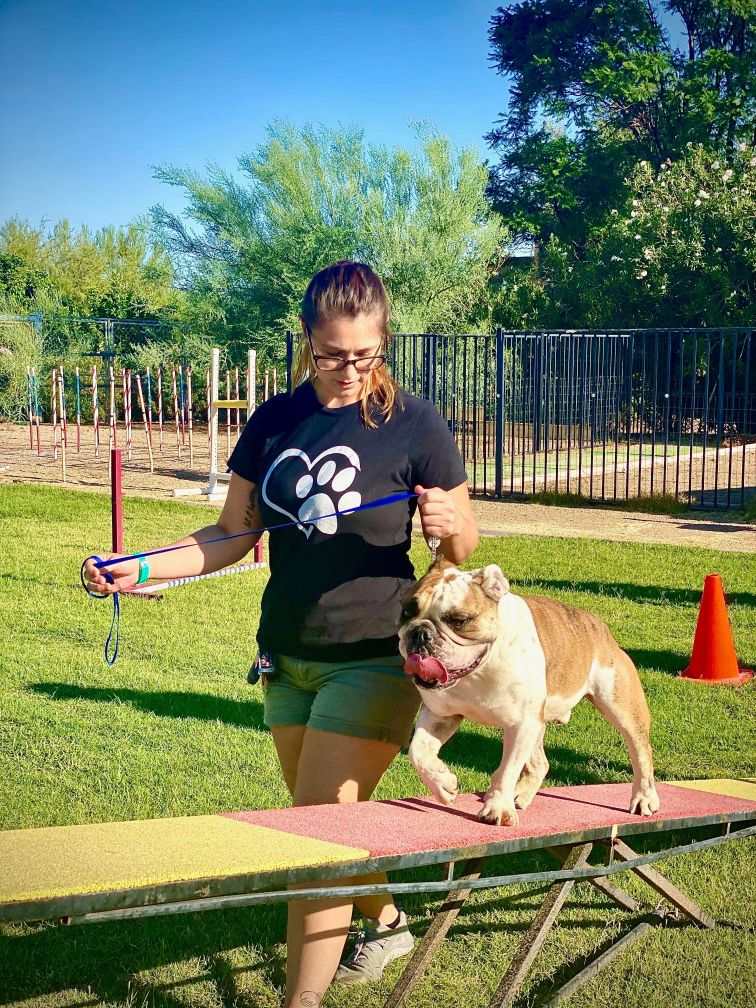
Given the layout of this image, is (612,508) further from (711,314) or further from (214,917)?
(711,314)

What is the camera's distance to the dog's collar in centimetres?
303

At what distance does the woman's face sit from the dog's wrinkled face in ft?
2.37

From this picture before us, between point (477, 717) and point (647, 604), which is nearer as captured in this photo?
point (477, 717)

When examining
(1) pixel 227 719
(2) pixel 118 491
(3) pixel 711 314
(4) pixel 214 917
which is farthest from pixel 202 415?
(4) pixel 214 917

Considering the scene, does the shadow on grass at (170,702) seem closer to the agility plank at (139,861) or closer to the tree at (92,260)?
the agility plank at (139,861)

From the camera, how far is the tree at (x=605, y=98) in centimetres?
4472

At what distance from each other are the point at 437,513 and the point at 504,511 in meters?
14.0

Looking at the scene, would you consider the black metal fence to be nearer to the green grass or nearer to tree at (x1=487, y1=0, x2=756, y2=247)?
the green grass

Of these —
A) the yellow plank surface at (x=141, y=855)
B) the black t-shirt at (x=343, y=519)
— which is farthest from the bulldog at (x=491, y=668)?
the yellow plank surface at (x=141, y=855)

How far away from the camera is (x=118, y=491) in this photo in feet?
33.8

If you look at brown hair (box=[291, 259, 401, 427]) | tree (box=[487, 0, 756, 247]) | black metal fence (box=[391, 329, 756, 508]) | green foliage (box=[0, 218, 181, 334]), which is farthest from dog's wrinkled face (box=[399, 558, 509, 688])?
green foliage (box=[0, 218, 181, 334])

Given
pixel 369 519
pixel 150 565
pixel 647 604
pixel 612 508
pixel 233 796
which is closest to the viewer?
pixel 369 519

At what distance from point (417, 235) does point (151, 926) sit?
29749 mm

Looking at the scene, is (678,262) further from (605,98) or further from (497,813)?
(497,813)
